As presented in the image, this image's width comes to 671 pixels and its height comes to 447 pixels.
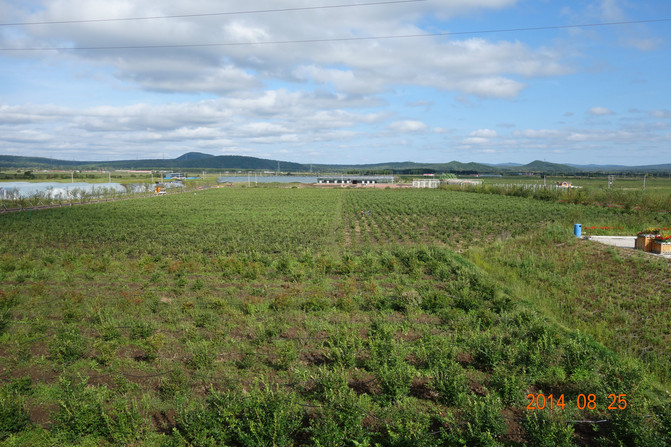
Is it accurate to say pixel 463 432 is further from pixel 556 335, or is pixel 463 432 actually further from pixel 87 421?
pixel 87 421

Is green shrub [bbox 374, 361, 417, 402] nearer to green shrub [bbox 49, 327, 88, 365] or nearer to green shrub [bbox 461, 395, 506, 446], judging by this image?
green shrub [bbox 461, 395, 506, 446]

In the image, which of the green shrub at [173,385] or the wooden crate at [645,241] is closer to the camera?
the green shrub at [173,385]

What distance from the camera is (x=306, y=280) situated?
14570 mm

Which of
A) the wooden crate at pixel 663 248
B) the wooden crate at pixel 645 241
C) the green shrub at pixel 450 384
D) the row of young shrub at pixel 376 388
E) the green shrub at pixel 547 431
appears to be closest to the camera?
the green shrub at pixel 547 431

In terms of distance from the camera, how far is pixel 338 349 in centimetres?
771

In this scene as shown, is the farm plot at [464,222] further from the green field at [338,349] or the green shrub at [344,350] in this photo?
the green shrub at [344,350]

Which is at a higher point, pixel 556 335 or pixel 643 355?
pixel 556 335

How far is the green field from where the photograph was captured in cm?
573

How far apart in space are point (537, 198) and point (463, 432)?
52318mm

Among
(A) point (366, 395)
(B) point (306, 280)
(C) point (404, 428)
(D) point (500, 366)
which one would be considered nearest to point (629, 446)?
(D) point (500, 366)

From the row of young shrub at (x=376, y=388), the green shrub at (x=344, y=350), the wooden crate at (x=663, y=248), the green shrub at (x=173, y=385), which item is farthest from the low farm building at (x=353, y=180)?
the green shrub at (x=173, y=385)
